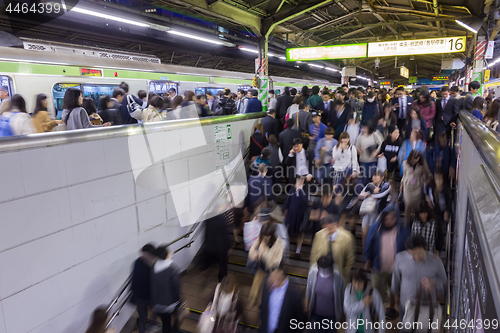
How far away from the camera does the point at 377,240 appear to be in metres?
3.62

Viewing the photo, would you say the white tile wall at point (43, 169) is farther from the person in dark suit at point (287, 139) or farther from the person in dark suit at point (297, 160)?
the person in dark suit at point (287, 139)

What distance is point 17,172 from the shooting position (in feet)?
9.68

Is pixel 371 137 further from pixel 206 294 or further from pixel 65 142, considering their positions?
pixel 65 142

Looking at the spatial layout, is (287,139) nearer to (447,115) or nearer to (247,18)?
(447,115)

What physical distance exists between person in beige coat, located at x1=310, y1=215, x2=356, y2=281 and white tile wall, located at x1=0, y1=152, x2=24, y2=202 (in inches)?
114

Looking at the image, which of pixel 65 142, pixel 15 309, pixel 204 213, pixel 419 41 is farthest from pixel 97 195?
pixel 419 41

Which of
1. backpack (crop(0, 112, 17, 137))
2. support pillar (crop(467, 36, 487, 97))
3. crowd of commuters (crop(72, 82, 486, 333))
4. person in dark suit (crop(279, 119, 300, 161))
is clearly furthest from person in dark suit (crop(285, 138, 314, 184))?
support pillar (crop(467, 36, 487, 97))

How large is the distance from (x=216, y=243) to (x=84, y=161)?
1.96 metres

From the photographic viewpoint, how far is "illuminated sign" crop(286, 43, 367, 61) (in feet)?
32.9

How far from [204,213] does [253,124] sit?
2.47 metres

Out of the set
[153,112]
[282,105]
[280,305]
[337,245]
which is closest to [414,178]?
[337,245]

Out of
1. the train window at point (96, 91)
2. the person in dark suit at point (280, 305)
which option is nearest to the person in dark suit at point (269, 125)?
the train window at point (96, 91)

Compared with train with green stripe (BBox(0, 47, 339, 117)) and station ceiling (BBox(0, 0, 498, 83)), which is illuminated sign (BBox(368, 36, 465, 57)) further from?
train with green stripe (BBox(0, 47, 339, 117))

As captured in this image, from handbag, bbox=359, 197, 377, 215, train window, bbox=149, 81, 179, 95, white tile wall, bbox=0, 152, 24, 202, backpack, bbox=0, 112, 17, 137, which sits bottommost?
handbag, bbox=359, 197, 377, 215
